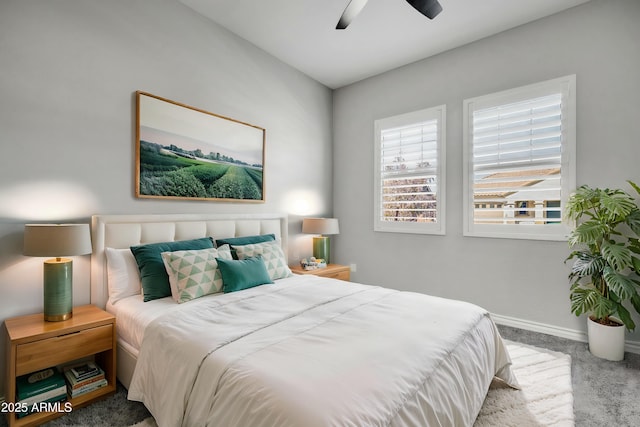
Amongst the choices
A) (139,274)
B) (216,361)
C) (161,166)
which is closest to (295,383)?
(216,361)

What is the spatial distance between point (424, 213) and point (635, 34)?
2.32 meters

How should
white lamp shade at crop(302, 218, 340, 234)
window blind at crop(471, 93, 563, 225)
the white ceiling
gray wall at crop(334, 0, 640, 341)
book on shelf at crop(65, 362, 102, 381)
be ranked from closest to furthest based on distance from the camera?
book on shelf at crop(65, 362, 102, 381), gray wall at crop(334, 0, 640, 341), the white ceiling, window blind at crop(471, 93, 563, 225), white lamp shade at crop(302, 218, 340, 234)

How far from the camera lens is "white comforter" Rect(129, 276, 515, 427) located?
3.71ft

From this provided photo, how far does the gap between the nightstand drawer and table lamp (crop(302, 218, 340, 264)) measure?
7.60 feet

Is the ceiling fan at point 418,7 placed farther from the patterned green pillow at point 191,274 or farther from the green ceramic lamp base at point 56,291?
the green ceramic lamp base at point 56,291

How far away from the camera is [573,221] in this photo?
2.80 metres

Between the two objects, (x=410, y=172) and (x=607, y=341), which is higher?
(x=410, y=172)

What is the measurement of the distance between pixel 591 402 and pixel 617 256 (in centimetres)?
105

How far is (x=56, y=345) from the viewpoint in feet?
5.97

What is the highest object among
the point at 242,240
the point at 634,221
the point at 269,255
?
the point at 634,221

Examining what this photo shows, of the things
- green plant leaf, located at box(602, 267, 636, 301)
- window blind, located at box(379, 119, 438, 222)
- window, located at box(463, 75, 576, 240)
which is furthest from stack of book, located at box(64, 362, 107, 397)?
green plant leaf, located at box(602, 267, 636, 301)

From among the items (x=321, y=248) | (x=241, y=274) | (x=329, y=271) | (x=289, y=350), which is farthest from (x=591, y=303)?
(x=241, y=274)

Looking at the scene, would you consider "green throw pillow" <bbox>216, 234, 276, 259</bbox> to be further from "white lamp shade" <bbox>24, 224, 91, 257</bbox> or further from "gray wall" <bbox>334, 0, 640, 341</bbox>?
"gray wall" <bbox>334, 0, 640, 341</bbox>

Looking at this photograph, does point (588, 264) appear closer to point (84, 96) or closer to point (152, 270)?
point (152, 270)
